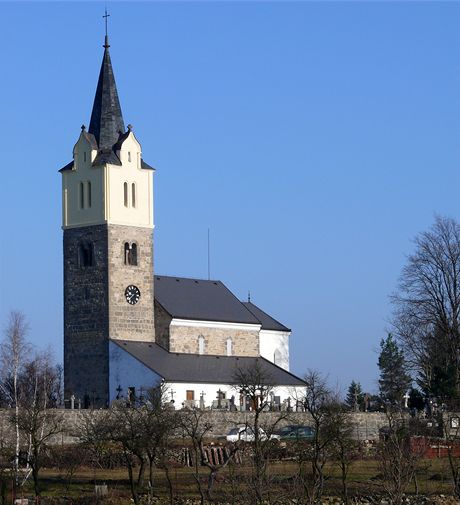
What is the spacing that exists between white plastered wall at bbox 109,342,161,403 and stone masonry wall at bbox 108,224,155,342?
1.47 m

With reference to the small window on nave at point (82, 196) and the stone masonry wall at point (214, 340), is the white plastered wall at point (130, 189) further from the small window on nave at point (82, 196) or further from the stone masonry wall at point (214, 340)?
the stone masonry wall at point (214, 340)

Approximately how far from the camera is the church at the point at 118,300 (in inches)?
3708

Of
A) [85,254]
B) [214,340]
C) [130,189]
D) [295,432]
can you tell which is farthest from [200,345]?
[295,432]

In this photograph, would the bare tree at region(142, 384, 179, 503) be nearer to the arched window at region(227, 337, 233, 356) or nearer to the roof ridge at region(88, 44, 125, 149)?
the roof ridge at region(88, 44, 125, 149)

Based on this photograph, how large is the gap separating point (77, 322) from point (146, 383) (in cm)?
620

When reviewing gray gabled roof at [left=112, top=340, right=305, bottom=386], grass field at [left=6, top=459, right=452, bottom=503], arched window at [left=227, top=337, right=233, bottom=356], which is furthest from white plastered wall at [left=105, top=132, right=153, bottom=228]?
grass field at [left=6, top=459, right=452, bottom=503]

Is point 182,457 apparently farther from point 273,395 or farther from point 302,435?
point 273,395

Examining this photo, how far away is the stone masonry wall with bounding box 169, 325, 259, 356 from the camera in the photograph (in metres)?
98.5

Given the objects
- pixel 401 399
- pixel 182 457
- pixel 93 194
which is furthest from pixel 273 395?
pixel 182 457

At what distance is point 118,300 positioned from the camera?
95.7m

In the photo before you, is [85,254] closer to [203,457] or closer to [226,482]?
[203,457]

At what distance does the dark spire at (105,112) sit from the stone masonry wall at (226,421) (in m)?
17.3

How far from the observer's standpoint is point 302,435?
81375 mm

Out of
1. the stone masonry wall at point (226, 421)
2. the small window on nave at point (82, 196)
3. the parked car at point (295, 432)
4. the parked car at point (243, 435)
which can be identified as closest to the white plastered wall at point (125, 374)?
the stone masonry wall at point (226, 421)
